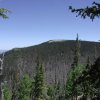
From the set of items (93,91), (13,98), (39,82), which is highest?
(93,91)

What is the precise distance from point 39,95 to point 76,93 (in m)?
10.5

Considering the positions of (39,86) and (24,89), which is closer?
(39,86)

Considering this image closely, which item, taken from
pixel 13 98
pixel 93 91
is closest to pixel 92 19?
pixel 93 91

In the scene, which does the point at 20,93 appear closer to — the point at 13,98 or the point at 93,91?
the point at 13,98

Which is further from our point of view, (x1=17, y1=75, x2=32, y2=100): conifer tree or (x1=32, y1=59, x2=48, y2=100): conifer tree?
(x1=17, y1=75, x2=32, y2=100): conifer tree

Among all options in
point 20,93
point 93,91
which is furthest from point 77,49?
point 93,91

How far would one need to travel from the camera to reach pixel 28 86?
9806 cm

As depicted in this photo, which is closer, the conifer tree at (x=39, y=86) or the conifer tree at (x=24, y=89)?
the conifer tree at (x=39, y=86)

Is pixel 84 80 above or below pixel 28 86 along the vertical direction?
above

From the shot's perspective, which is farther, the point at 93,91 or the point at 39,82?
the point at 39,82

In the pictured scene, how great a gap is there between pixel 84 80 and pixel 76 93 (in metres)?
76.3

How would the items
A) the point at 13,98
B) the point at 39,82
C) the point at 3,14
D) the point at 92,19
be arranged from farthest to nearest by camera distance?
the point at 13,98, the point at 39,82, the point at 3,14, the point at 92,19

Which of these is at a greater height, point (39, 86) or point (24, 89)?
point (39, 86)

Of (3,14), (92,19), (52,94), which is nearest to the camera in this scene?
(92,19)
